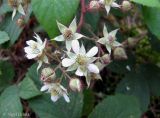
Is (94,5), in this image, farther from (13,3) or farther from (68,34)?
(13,3)

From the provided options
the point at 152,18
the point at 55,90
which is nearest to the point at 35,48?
the point at 55,90

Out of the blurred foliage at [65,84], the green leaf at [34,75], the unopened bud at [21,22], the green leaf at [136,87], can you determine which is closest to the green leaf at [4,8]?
the blurred foliage at [65,84]

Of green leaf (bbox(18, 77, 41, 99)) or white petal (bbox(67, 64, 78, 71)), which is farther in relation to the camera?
green leaf (bbox(18, 77, 41, 99))

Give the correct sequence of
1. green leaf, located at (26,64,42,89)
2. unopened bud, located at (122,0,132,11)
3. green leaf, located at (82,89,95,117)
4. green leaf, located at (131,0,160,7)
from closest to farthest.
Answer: green leaf, located at (131,0,160,7) < unopened bud, located at (122,0,132,11) < green leaf, located at (26,64,42,89) < green leaf, located at (82,89,95,117)

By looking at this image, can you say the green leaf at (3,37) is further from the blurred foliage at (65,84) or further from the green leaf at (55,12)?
the green leaf at (55,12)

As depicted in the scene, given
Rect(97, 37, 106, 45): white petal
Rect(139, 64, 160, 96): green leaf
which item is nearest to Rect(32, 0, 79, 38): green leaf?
Rect(97, 37, 106, 45): white petal

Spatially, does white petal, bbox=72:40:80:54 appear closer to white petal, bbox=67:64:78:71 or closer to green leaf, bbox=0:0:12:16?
white petal, bbox=67:64:78:71

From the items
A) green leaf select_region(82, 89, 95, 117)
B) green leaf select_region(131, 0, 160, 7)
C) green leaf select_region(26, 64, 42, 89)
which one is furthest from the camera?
green leaf select_region(82, 89, 95, 117)

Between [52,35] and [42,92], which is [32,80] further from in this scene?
[52,35]
